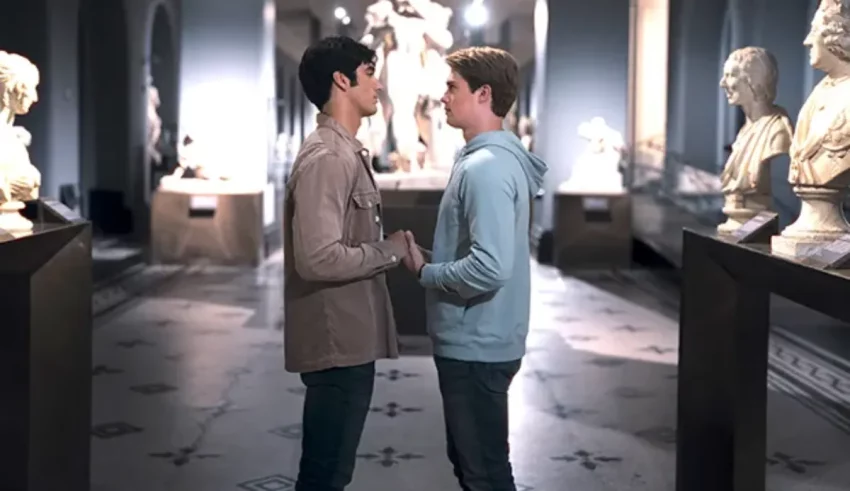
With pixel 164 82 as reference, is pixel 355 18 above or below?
above

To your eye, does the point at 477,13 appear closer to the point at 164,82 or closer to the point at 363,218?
the point at 164,82

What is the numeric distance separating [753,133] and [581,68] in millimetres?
9260

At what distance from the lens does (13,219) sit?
11.8 feet

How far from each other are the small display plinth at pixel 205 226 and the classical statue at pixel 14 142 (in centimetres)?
857

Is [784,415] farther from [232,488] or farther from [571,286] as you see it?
[571,286]

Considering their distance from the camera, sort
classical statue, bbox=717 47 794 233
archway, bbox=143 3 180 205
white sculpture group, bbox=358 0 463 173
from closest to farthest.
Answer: classical statue, bbox=717 47 794 233 < white sculpture group, bbox=358 0 463 173 < archway, bbox=143 3 180 205

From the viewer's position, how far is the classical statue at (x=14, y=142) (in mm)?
3729

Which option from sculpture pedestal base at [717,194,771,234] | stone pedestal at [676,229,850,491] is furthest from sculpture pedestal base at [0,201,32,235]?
sculpture pedestal base at [717,194,771,234]

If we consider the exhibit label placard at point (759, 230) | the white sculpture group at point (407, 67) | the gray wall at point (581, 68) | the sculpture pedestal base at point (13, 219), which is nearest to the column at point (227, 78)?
the white sculpture group at point (407, 67)

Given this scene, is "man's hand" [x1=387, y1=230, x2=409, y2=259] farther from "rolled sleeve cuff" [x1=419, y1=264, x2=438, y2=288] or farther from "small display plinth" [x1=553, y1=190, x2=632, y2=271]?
"small display plinth" [x1=553, y1=190, x2=632, y2=271]

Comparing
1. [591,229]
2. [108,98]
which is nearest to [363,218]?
[591,229]

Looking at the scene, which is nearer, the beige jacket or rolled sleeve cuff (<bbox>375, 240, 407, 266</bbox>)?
the beige jacket

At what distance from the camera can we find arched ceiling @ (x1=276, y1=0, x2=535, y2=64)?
20.7m

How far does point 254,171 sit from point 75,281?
34.5 ft
